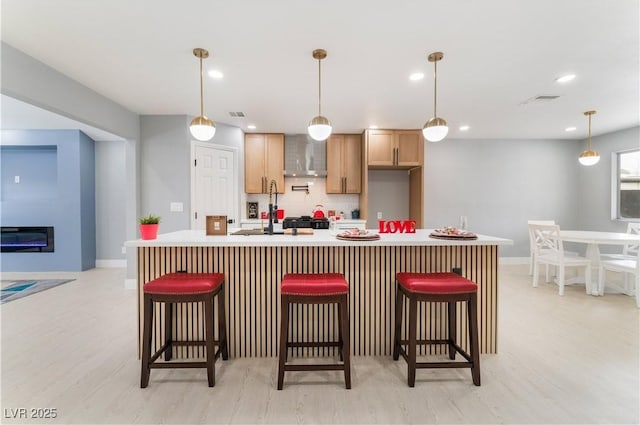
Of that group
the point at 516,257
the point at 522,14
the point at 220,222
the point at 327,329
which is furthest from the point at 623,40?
the point at 516,257

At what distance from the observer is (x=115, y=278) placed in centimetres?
484

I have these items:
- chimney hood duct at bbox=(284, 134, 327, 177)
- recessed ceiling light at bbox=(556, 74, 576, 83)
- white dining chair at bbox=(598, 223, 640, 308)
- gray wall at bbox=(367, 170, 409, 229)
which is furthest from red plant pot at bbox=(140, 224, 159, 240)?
white dining chair at bbox=(598, 223, 640, 308)

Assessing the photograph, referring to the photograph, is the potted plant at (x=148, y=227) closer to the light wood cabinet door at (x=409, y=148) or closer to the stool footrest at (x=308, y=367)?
the stool footrest at (x=308, y=367)

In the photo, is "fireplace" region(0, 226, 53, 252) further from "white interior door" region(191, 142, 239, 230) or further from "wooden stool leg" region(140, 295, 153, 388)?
"wooden stool leg" region(140, 295, 153, 388)

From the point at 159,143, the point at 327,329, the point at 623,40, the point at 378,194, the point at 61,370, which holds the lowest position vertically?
the point at 61,370

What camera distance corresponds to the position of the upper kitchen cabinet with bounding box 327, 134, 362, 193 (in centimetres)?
528

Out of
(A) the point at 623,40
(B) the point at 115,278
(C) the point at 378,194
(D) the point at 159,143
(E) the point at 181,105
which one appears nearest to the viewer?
(A) the point at 623,40

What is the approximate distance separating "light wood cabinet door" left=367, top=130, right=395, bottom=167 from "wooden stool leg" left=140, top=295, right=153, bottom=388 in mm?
3998

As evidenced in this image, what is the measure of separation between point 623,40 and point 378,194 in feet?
12.2

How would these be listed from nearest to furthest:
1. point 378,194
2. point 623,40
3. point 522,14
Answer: point 522,14 < point 623,40 < point 378,194

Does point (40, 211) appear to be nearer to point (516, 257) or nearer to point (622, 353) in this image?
point (622, 353)

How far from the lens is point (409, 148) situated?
199 inches

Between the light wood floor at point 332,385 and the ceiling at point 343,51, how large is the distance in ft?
8.63

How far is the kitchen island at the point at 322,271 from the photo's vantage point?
7.68 feet
